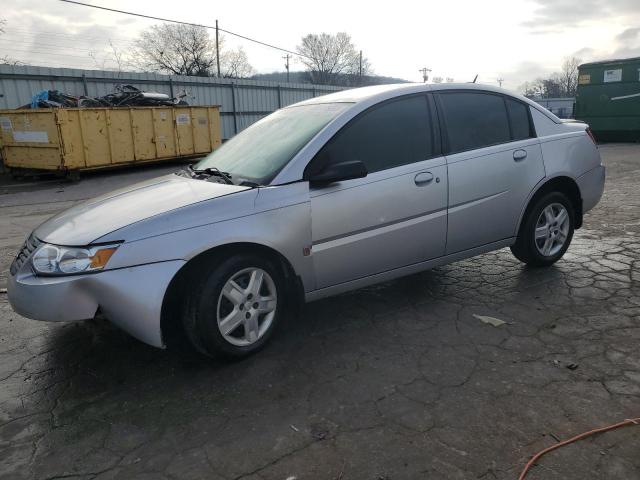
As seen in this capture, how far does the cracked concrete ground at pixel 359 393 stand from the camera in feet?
7.49

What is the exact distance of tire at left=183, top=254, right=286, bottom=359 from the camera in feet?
9.70

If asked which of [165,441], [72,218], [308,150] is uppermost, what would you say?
[308,150]

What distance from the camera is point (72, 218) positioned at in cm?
329

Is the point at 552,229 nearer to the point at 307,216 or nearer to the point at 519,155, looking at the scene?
the point at 519,155

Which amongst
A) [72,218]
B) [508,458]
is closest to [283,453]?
[508,458]

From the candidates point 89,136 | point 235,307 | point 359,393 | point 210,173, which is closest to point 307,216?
point 235,307

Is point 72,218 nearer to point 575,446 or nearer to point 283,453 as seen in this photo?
point 283,453

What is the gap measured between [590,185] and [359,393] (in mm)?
3322

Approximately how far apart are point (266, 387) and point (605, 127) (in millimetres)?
20439

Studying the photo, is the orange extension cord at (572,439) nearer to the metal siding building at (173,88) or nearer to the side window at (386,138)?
the side window at (386,138)

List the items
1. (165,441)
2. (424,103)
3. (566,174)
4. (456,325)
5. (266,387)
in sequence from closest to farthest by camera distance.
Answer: (165,441)
(266,387)
(456,325)
(424,103)
(566,174)

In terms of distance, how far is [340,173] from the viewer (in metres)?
3.20

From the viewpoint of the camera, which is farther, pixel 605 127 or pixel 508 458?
pixel 605 127

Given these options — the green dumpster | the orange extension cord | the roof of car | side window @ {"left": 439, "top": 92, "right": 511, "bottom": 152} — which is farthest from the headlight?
the green dumpster
